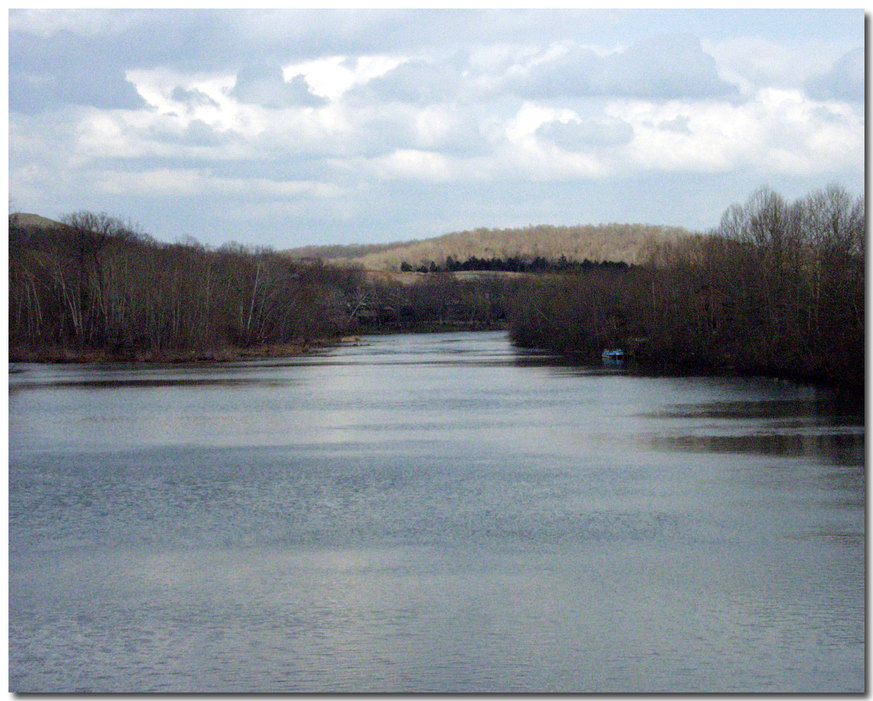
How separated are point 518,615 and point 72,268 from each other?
56875 millimetres

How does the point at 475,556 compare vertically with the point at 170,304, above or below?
below

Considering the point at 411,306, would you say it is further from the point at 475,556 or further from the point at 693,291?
the point at 475,556

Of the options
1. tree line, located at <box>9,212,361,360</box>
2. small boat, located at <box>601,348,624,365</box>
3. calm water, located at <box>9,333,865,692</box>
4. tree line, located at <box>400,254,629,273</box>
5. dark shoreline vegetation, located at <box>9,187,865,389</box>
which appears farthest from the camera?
tree line, located at <box>400,254,629,273</box>

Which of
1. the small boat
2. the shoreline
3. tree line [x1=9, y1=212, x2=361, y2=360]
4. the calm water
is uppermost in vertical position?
tree line [x1=9, y1=212, x2=361, y2=360]

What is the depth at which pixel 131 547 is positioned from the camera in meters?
11.1

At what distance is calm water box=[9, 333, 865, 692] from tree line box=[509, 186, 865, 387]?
11.3 meters

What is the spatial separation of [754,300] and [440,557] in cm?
3469

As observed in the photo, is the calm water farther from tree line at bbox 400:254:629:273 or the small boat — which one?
tree line at bbox 400:254:629:273

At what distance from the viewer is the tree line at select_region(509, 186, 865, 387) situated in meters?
32.4

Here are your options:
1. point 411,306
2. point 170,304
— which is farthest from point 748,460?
point 411,306

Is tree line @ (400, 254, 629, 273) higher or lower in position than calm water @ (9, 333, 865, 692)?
higher

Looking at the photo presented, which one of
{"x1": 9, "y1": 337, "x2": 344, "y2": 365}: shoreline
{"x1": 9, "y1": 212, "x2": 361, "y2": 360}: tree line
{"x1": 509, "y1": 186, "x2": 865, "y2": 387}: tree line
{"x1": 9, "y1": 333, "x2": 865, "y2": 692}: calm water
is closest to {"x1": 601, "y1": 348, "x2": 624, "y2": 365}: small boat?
{"x1": 509, "y1": 186, "x2": 865, "y2": 387}: tree line

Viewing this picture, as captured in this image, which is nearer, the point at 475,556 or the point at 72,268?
the point at 475,556

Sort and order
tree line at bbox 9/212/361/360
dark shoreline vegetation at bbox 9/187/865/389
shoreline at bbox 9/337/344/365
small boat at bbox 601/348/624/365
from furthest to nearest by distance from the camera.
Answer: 1. tree line at bbox 9/212/361/360
2. shoreline at bbox 9/337/344/365
3. small boat at bbox 601/348/624/365
4. dark shoreline vegetation at bbox 9/187/865/389
